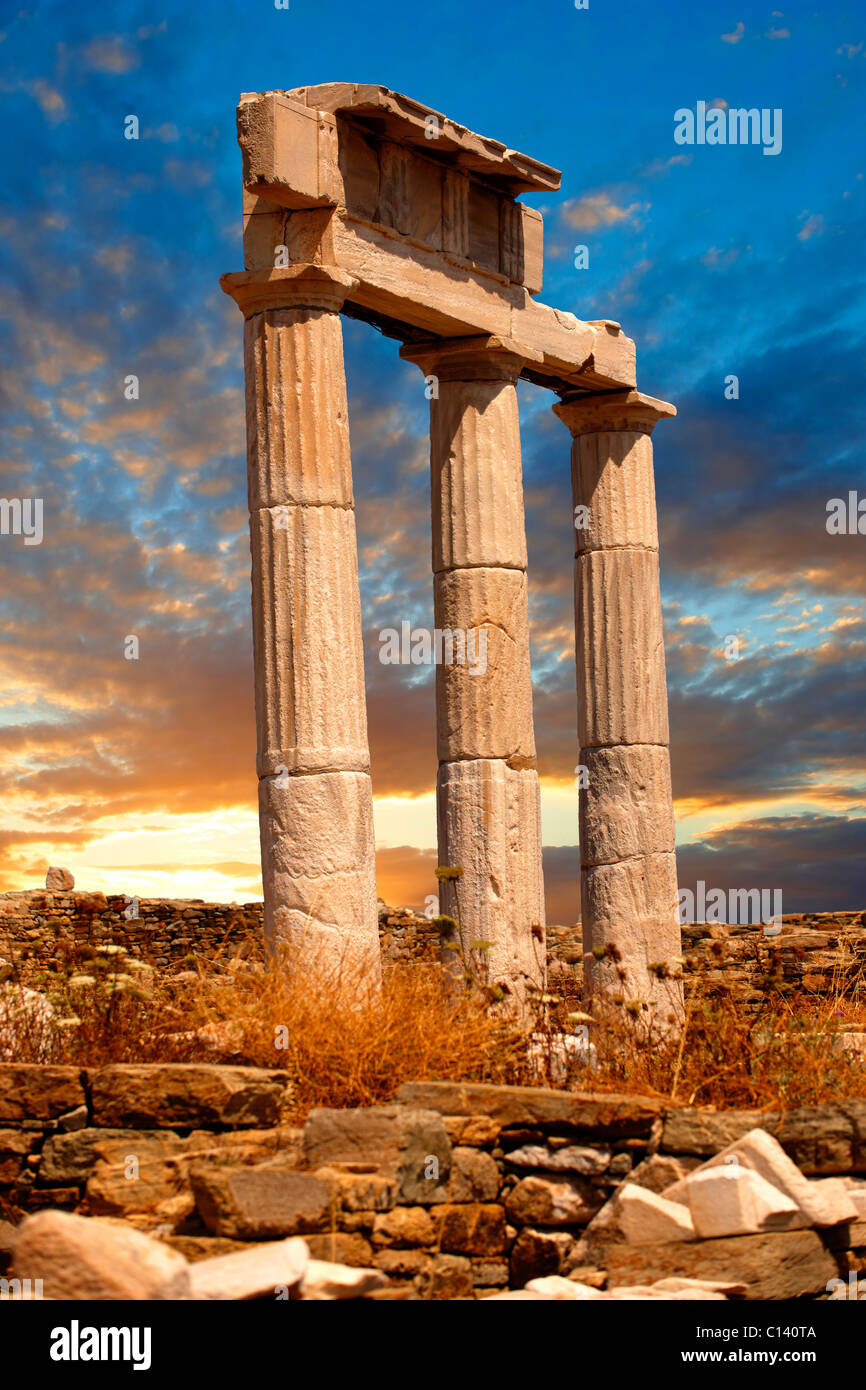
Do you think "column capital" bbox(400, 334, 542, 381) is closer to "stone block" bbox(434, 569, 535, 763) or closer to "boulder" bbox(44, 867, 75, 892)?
"stone block" bbox(434, 569, 535, 763)

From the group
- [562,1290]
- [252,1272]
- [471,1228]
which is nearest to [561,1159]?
[471,1228]

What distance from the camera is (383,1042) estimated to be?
9.38 metres

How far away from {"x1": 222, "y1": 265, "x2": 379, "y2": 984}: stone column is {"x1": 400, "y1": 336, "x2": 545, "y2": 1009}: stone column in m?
1.68

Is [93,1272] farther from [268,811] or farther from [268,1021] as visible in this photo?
[268,811]

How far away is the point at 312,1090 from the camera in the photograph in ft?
29.8

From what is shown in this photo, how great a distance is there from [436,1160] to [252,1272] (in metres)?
2.37

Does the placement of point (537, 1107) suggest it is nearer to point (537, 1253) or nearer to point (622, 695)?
point (537, 1253)

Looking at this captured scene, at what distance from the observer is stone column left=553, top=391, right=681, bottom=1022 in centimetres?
1512

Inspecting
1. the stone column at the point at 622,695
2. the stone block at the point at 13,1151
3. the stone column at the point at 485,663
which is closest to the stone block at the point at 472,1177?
the stone block at the point at 13,1151

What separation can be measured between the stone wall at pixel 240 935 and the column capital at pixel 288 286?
9303 millimetres

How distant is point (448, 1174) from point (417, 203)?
834 centimetres

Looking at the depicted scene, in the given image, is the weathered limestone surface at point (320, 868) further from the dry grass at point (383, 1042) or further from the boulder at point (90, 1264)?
the boulder at point (90, 1264)

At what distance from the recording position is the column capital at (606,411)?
15984 mm
